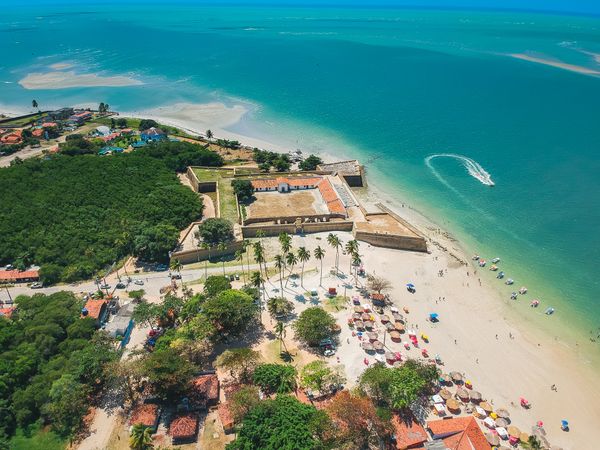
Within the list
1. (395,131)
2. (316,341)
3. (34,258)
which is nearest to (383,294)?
(316,341)

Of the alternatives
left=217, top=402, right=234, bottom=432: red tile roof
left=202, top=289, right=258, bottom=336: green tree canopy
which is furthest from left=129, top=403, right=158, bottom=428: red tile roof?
left=202, top=289, right=258, bottom=336: green tree canopy

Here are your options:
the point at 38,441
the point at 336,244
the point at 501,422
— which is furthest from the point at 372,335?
the point at 38,441

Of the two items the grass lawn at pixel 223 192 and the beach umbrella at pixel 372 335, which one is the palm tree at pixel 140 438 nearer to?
the beach umbrella at pixel 372 335

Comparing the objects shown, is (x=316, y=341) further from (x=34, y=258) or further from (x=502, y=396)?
(x=34, y=258)

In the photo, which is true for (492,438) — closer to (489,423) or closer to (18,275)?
(489,423)

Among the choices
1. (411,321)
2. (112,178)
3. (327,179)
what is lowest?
(411,321)
